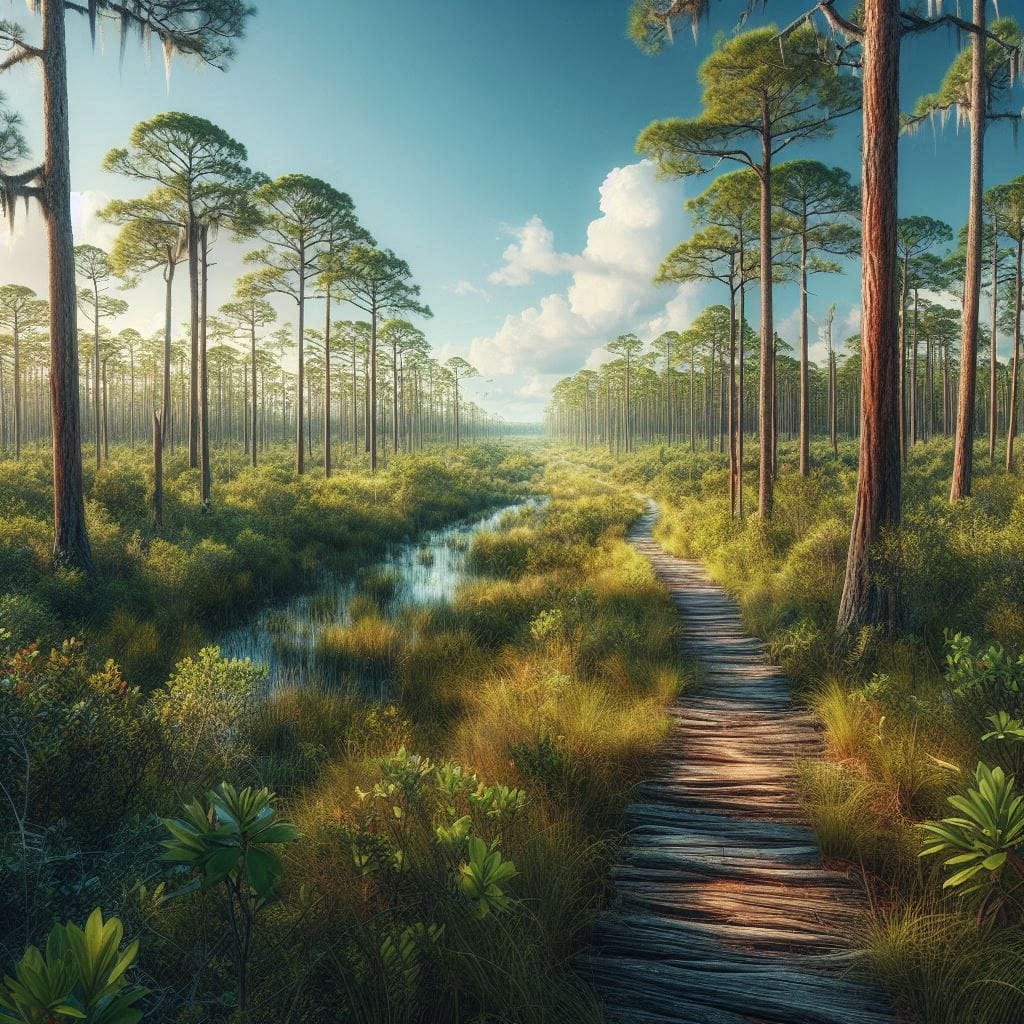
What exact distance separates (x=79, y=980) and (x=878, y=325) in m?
7.15

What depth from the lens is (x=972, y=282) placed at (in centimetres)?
1224

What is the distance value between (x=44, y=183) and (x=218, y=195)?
32.2 feet

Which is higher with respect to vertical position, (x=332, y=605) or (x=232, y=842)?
(x=232, y=842)

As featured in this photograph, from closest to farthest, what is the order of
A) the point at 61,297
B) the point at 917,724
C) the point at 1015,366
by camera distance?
1. the point at 917,724
2. the point at 61,297
3. the point at 1015,366

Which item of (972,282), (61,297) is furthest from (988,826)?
(972,282)

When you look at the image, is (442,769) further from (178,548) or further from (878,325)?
(178,548)

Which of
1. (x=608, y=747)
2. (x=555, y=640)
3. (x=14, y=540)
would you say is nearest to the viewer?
(x=608, y=747)

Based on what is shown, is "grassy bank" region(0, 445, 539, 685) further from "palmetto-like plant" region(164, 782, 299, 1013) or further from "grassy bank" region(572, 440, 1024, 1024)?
"grassy bank" region(572, 440, 1024, 1024)

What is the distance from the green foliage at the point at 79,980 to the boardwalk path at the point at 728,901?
2.01 m

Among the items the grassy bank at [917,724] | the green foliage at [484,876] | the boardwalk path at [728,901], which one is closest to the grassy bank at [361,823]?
the green foliage at [484,876]

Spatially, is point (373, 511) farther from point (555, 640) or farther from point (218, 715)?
point (218, 715)

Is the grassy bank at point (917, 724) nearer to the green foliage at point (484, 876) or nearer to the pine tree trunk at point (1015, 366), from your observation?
the green foliage at point (484, 876)

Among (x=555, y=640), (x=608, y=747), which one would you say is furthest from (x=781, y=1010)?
(x=555, y=640)

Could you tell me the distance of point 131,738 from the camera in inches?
141
